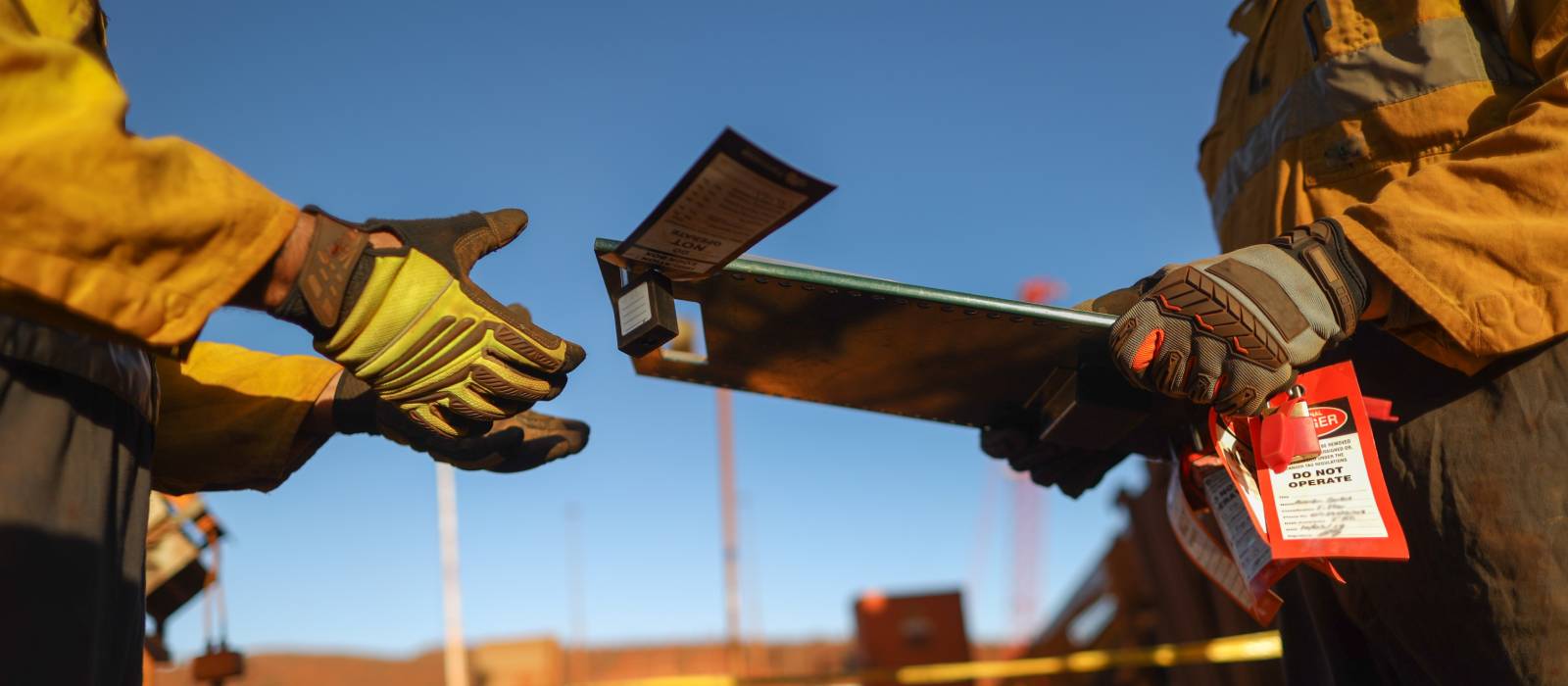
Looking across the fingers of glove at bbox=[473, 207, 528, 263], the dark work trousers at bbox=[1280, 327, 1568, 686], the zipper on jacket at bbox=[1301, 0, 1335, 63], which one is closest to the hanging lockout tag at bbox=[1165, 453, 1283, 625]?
the dark work trousers at bbox=[1280, 327, 1568, 686]

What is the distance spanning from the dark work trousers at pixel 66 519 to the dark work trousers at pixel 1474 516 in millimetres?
2082

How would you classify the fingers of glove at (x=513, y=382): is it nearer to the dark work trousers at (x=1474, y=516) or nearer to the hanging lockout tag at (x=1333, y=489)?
the hanging lockout tag at (x=1333, y=489)

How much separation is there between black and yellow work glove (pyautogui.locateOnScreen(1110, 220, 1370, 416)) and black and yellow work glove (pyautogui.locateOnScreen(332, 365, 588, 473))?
1.29 meters

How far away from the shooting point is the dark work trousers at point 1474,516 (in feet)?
5.29

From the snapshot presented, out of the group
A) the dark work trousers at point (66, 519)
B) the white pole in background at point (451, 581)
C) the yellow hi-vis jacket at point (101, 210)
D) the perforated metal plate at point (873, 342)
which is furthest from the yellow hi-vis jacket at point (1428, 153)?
the white pole in background at point (451, 581)

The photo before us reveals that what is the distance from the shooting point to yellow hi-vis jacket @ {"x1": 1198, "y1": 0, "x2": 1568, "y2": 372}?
1603 mm

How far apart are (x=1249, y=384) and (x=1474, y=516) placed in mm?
432

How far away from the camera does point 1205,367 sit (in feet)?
5.43

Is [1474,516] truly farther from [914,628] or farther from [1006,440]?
[914,628]

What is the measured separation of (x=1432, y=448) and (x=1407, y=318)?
0.80ft

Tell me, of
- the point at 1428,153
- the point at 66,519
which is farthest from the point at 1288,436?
the point at 66,519

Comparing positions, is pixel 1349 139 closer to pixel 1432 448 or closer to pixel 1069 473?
pixel 1432 448

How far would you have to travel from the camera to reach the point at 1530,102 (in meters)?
1.69

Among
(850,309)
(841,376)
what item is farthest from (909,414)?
(850,309)
